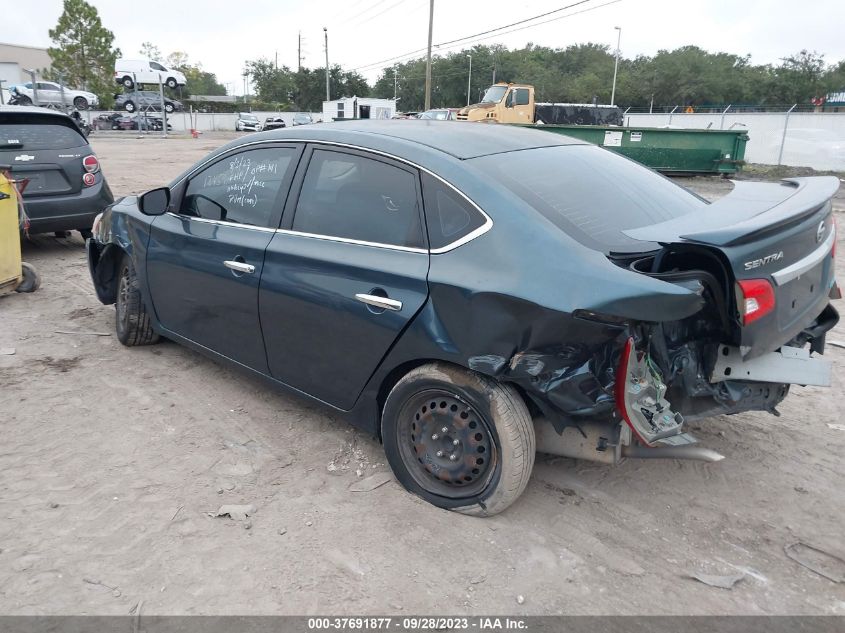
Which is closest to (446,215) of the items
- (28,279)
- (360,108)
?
(28,279)

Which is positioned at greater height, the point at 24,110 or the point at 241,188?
the point at 24,110

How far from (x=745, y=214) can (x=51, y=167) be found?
7.23 meters

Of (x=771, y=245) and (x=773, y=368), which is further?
(x=773, y=368)

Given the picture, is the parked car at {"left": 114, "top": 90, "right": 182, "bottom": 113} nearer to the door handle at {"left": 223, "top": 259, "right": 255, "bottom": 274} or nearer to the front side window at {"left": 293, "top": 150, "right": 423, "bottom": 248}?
the door handle at {"left": 223, "top": 259, "right": 255, "bottom": 274}

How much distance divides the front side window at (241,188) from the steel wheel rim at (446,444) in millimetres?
1389

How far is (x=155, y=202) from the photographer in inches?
168

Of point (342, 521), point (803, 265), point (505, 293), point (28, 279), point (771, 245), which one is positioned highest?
point (771, 245)

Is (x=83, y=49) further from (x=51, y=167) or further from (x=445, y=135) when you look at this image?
(x=445, y=135)

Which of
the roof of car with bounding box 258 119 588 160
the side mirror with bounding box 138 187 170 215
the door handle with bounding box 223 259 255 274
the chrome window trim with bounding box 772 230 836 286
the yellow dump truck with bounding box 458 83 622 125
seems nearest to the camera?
the chrome window trim with bounding box 772 230 836 286

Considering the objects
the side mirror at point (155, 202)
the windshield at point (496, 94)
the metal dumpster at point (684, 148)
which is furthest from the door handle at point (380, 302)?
the windshield at point (496, 94)

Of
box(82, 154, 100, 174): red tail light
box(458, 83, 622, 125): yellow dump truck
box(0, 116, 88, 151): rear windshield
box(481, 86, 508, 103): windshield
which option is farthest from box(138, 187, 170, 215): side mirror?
box(481, 86, 508, 103): windshield

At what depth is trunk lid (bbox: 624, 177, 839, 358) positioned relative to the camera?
98.0 inches

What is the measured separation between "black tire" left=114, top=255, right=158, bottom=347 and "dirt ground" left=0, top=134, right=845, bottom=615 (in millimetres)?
653

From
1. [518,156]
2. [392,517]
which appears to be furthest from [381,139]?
[392,517]
